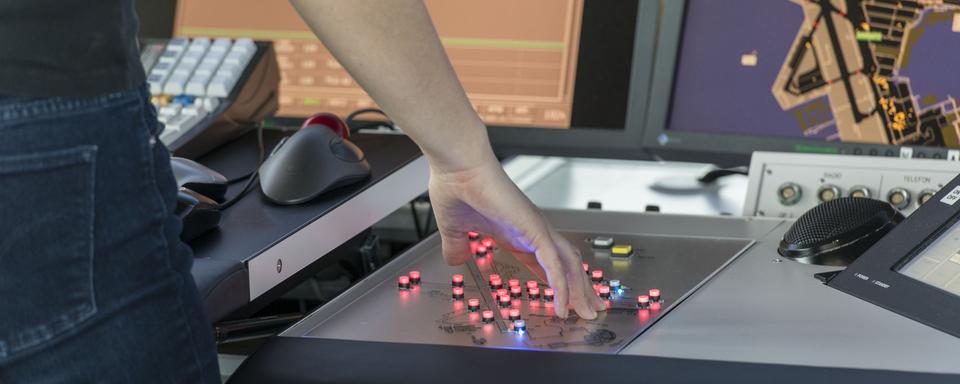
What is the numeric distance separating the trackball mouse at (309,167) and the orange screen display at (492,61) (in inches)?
13.2

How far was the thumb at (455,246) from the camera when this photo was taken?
2.69ft

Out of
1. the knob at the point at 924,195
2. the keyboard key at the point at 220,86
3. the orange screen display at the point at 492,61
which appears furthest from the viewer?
the orange screen display at the point at 492,61

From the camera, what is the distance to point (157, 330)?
1.88 feet

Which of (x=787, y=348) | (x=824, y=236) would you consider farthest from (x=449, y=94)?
(x=824, y=236)

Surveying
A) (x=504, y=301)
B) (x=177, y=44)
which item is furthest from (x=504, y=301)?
(x=177, y=44)

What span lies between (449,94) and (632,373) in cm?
22

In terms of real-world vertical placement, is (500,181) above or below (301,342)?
above

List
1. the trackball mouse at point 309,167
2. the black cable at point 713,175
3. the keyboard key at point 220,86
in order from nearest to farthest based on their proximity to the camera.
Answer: the trackball mouse at point 309,167 < the keyboard key at point 220,86 < the black cable at point 713,175

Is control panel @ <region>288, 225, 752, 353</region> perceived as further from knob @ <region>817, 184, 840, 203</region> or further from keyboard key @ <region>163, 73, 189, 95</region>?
keyboard key @ <region>163, 73, 189, 95</region>

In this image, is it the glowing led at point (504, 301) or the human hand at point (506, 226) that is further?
the glowing led at point (504, 301)

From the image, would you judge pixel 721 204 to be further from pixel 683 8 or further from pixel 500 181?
pixel 500 181

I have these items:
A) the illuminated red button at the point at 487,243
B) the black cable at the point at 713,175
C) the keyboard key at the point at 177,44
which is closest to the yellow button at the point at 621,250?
the illuminated red button at the point at 487,243

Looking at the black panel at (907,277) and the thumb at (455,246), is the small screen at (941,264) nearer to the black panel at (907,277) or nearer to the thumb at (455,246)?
the black panel at (907,277)

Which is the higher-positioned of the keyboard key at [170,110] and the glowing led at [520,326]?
the keyboard key at [170,110]
